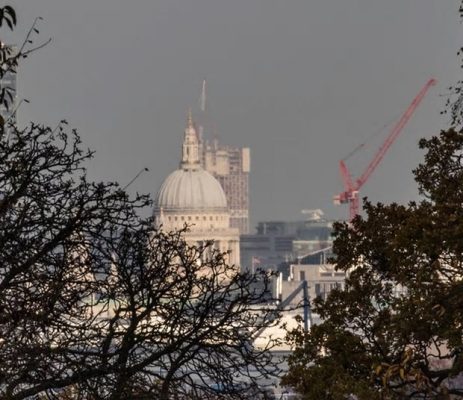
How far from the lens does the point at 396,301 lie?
48.6 ft

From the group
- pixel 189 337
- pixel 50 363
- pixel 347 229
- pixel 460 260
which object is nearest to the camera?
pixel 50 363

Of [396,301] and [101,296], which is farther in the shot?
[396,301]

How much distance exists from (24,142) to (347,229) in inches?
301

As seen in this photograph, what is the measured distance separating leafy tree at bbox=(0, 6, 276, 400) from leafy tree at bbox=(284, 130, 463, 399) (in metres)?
2.45

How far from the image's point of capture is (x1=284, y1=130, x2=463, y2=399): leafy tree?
13.9 m

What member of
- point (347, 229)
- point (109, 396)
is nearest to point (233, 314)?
point (109, 396)

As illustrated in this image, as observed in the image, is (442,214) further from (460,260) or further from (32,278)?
(32,278)

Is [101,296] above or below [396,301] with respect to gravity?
below

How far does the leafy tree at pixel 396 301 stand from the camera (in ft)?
45.4

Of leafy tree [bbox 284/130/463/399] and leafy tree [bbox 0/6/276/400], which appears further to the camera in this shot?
leafy tree [bbox 284/130/463/399]

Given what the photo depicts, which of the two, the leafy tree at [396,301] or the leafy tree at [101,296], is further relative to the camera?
the leafy tree at [396,301]

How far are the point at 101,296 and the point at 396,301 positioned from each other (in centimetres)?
509

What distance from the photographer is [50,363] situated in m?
9.45

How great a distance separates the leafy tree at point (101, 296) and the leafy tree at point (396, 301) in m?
2.45
